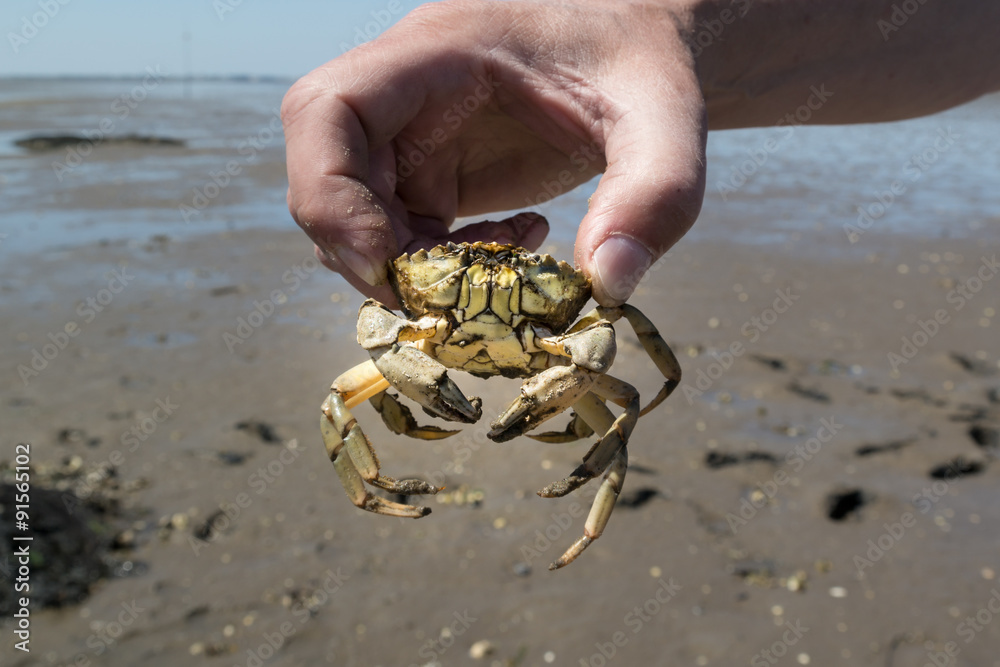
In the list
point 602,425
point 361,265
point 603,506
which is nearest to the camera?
point 603,506

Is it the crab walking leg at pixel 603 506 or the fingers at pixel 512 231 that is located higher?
the fingers at pixel 512 231

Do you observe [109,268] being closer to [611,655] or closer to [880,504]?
[611,655]

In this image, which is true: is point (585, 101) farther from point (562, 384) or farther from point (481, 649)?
point (481, 649)

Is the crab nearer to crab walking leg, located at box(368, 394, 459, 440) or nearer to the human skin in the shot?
the human skin

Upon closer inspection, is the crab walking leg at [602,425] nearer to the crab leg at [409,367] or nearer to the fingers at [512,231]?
the crab leg at [409,367]

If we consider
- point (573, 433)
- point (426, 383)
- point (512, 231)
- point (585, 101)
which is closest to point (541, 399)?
point (426, 383)

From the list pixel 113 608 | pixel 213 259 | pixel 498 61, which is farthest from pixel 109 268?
pixel 498 61

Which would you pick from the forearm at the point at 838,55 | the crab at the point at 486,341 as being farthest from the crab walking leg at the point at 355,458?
the forearm at the point at 838,55
